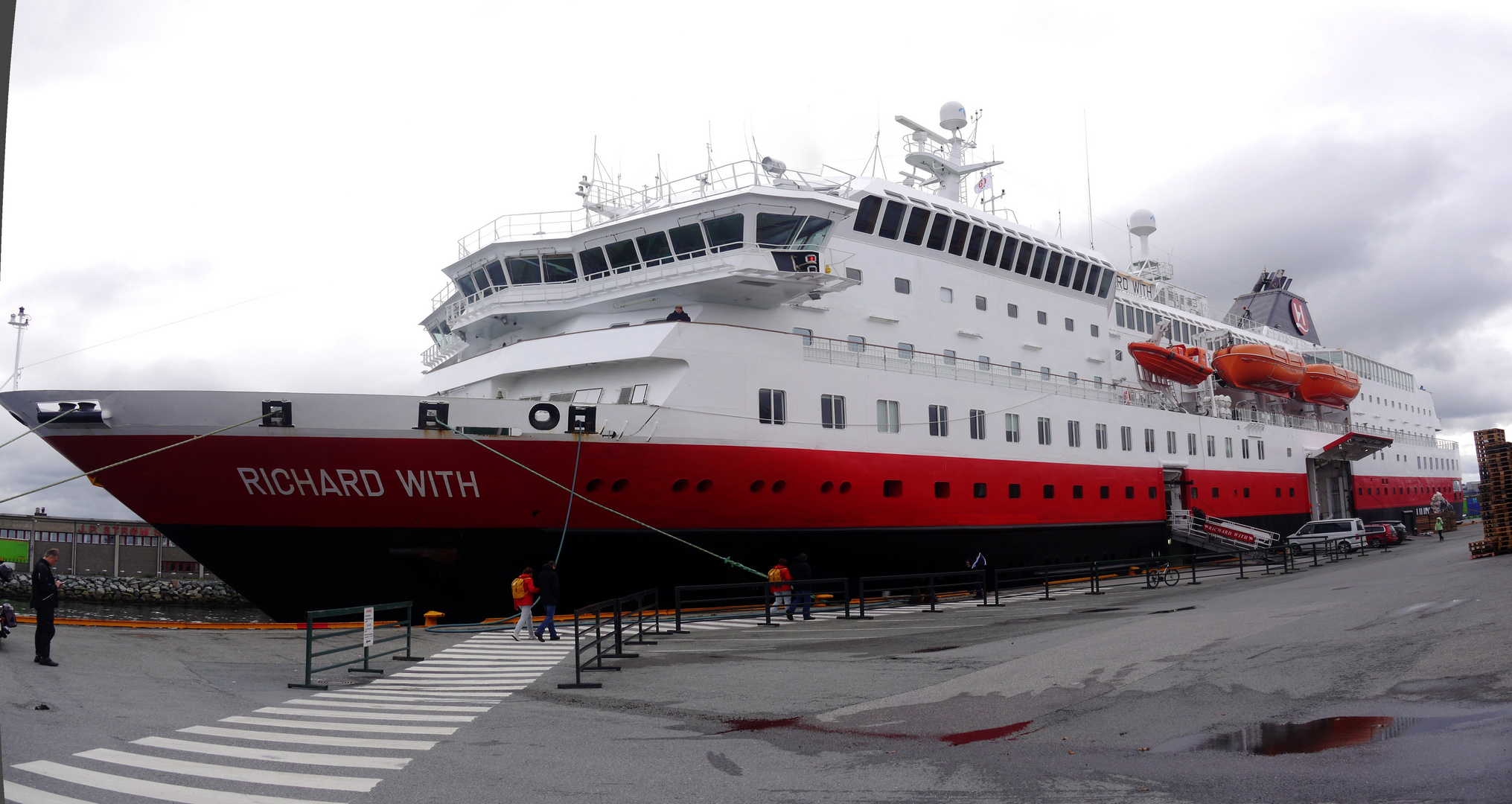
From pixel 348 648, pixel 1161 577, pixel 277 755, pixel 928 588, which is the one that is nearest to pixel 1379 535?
pixel 1161 577

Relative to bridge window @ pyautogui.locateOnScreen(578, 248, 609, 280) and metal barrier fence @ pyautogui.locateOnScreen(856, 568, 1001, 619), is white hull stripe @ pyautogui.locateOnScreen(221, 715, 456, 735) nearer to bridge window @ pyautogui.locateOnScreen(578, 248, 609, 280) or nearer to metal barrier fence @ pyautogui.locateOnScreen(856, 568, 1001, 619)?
metal barrier fence @ pyautogui.locateOnScreen(856, 568, 1001, 619)

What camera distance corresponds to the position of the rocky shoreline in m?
34.0

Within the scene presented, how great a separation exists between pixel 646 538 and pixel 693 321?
4108mm

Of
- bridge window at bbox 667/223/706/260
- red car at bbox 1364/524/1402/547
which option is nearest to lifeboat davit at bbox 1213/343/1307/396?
red car at bbox 1364/524/1402/547

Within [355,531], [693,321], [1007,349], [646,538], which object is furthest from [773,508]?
[1007,349]

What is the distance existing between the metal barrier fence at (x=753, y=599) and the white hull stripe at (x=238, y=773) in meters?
8.67

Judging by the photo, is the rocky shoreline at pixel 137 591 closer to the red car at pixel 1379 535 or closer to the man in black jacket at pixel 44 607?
the man in black jacket at pixel 44 607

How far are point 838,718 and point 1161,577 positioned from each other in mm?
17386

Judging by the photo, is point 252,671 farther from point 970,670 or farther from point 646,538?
point 970,670

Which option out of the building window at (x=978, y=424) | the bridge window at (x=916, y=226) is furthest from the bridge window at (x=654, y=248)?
the building window at (x=978, y=424)

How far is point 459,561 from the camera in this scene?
14.3 metres

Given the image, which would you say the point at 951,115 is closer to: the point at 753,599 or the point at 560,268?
the point at 560,268

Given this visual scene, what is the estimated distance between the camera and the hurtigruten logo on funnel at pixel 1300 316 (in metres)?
45.5

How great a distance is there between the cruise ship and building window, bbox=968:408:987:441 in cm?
7
